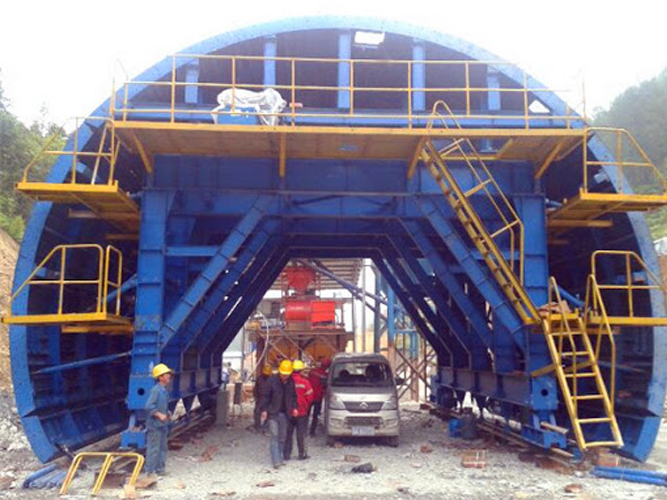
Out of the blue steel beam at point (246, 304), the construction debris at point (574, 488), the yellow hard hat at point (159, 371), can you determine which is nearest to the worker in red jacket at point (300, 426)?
the yellow hard hat at point (159, 371)

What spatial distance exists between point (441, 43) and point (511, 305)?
4644 mm

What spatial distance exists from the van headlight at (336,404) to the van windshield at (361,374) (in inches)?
21.6

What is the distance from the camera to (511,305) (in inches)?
445

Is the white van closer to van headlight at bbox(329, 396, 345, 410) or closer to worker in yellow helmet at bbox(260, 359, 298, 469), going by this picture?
van headlight at bbox(329, 396, 345, 410)

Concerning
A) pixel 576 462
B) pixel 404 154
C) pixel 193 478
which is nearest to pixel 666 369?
pixel 576 462

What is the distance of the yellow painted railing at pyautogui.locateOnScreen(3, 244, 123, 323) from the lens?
9.84m

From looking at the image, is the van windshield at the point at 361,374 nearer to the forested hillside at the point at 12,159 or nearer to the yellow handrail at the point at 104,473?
the yellow handrail at the point at 104,473

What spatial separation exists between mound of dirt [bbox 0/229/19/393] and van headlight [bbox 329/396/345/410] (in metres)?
9.91

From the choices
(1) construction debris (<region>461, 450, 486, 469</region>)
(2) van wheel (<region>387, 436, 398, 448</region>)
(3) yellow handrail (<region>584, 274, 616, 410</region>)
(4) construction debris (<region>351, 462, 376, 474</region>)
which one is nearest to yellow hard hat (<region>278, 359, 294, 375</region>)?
(4) construction debris (<region>351, 462, 376, 474</region>)

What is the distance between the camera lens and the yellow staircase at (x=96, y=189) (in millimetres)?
10000

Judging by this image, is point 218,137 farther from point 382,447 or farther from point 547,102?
point 382,447

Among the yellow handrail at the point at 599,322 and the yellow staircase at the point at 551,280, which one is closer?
the yellow handrail at the point at 599,322

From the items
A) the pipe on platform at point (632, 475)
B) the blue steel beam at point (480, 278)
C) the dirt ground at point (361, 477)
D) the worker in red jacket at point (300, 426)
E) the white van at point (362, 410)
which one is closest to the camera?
the dirt ground at point (361, 477)

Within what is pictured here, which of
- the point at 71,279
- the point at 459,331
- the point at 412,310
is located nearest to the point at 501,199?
the point at 459,331
